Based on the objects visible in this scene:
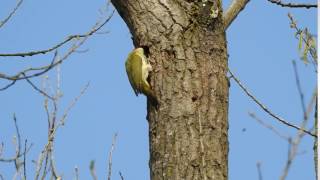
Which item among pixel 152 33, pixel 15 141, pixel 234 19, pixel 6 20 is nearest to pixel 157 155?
pixel 152 33

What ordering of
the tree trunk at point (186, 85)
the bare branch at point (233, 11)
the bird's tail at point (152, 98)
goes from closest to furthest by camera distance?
the tree trunk at point (186, 85), the bird's tail at point (152, 98), the bare branch at point (233, 11)

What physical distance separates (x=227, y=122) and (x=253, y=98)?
42 cm

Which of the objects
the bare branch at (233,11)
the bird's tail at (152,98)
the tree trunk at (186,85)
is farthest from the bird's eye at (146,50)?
the bare branch at (233,11)

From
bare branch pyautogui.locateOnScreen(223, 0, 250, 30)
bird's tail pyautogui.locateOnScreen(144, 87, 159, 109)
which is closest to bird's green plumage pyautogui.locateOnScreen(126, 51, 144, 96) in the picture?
bird's tail pyautogui.locateOnScreen(144, 87, 159, 109)

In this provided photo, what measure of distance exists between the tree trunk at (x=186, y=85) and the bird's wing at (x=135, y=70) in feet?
0.44

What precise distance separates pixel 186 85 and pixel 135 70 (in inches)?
21.1

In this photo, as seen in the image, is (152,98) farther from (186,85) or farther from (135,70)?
(135,70)

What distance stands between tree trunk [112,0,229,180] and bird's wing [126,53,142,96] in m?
0.13

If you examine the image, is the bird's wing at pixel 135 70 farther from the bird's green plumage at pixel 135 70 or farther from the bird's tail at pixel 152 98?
the bird's tail at pixel 152 98

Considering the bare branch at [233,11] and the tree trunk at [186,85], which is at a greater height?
the bare branch at [233,11]

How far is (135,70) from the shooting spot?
310 cm

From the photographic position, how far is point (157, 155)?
2615 mm

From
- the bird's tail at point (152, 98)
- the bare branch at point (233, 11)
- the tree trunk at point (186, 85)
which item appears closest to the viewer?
the tree trunk at point (186, 85)

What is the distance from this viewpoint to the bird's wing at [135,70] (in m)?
2.95
